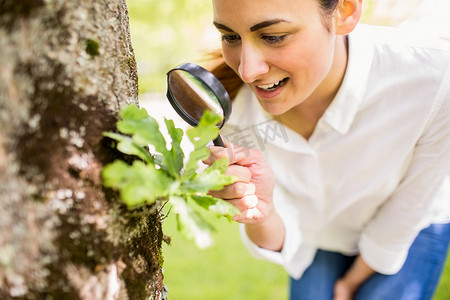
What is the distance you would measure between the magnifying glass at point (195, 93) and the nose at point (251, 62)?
0.25 meters

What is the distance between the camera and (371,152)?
2.21m

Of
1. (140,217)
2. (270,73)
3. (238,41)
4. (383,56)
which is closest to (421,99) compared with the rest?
(383,56)

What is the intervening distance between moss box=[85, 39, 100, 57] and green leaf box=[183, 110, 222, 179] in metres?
0.29

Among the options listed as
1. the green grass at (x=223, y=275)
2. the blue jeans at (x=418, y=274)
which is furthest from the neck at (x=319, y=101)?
the green grass at (x=223, y=275)

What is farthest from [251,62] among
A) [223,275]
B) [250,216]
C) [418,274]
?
[223,275]

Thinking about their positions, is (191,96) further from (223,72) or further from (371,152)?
(371,152)

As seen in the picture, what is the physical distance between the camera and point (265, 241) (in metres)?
2.17

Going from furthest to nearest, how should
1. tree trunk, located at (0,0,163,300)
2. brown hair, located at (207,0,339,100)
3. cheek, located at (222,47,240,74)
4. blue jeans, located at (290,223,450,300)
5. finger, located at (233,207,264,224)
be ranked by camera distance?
blue jeans, located at (290,223,450,300)
brown hair, located at (207,0,339,100)
cheek, located at (222,47,240,74)
finger, located at (233,207,264,224)
tree trunk, located at (0,0,163,300)

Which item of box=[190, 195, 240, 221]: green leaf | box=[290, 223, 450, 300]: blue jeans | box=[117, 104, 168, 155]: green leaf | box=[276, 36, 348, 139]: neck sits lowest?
box=[290, 223, 450, 300]: blue jeans

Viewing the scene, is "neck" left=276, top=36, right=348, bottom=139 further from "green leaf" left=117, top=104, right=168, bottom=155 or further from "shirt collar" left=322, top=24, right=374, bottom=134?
"green leaf" left=117, top=104, right=168, bottom=155

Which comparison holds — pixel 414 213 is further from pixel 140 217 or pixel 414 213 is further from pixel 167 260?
pixel 167 260

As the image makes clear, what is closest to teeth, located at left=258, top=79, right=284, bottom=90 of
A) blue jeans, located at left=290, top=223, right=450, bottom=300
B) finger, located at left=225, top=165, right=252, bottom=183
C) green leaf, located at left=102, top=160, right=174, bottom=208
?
finger, located at left=225, top=165, right=252, bottom=183

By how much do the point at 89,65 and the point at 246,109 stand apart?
4.64 feet

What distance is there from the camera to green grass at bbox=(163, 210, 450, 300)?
3.97m
